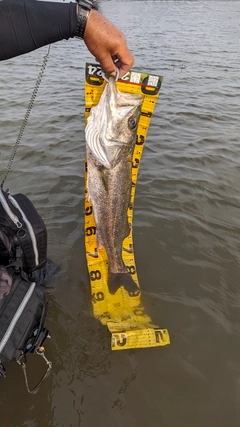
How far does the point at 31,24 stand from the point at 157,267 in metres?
2.86

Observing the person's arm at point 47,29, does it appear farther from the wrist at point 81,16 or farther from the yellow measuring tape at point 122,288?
the yellow measuring tape at point 122,288

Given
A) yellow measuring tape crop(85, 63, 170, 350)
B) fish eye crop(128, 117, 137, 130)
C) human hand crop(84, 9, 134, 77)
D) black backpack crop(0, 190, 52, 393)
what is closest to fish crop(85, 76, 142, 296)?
fish eye crop(128, 117, 137, 130)

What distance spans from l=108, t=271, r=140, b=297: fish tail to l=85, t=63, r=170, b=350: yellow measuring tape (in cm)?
4

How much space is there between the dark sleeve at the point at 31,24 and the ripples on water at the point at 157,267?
98.3 inches

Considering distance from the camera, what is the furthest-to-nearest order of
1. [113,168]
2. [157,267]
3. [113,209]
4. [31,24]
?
[157,267] → [113,209] → [113,168] → [31,24]

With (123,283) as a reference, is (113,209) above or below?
above

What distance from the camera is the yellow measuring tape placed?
9.25ft

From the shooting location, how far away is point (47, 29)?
200cm

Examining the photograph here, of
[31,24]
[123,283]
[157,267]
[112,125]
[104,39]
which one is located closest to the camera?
[31,24]

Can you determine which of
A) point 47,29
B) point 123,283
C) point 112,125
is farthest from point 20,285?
point 47,29

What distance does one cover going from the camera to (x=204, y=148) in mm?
6188

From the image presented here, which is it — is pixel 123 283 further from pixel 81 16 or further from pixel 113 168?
pixel 81 16

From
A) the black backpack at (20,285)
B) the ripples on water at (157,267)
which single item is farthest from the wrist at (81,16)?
the ripples on water at (157,267)

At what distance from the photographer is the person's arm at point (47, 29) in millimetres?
1913
